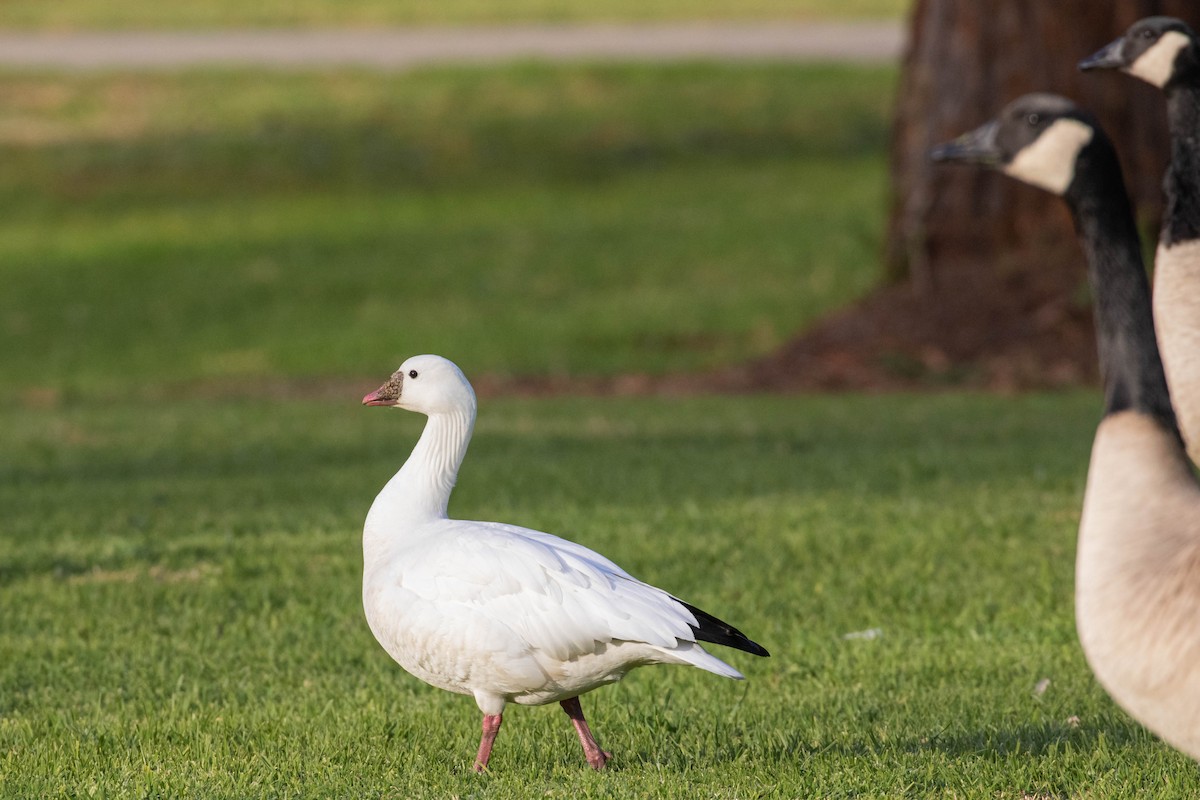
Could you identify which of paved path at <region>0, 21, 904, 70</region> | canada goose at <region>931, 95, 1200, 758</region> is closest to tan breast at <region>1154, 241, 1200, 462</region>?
canada goose at <region>931, 95, 1200, 758</region>

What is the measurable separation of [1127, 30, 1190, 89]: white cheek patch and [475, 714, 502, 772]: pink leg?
3.34m

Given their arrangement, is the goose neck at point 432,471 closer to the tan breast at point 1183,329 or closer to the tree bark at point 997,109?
the tan breast at point 1183,329

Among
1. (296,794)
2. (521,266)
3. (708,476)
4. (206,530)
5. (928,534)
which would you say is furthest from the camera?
(521,266)

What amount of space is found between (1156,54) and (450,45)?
31.6 meters

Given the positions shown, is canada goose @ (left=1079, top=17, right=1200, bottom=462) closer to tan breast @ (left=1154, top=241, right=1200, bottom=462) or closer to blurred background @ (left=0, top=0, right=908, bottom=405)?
tan breast @ (left=1154, top=241, right=1200, bottom=462)

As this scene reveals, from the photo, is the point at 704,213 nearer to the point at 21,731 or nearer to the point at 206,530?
the point at 206,530

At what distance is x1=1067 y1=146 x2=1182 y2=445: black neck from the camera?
4.09m

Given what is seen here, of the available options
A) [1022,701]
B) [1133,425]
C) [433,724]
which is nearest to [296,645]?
[433,724]

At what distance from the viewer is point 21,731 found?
5.82 meters

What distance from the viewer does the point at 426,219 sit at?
25.0 m

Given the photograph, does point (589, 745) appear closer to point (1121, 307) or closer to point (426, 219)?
point (1121, 307)

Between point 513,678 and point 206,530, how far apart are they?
4577mm

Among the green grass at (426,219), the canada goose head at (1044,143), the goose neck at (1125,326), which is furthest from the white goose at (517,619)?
the green grass at (426,219)

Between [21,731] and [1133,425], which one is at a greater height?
[1133,425]
